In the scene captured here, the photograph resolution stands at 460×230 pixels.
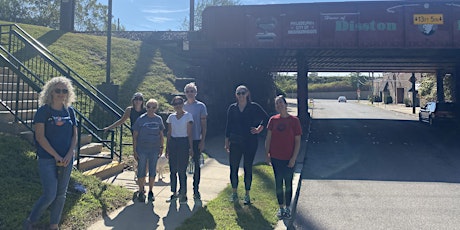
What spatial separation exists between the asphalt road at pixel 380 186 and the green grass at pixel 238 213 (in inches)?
19.4

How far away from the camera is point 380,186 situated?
23.9 feet

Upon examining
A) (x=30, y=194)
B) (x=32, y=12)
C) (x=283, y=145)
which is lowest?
(x=30, y=194)

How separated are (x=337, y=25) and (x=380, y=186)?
30.7 feet

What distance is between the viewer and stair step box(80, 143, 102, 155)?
283 inches

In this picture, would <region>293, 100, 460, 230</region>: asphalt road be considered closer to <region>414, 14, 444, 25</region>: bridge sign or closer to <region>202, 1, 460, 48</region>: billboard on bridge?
<region>202, 1, 460, 48</region>: billboard on bridge

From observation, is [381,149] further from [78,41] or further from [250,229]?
[78,41]

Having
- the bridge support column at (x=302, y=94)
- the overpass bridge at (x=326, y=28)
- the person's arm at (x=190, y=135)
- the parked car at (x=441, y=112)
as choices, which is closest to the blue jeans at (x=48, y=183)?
the person's arm at (x=190, y=135)

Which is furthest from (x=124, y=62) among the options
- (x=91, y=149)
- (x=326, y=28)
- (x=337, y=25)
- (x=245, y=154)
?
(x=245, y=154)

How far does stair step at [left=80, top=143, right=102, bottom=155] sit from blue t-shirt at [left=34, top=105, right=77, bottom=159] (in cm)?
345

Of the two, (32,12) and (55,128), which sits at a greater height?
(32,12)

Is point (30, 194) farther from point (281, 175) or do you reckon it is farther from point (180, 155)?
point (281, 175)

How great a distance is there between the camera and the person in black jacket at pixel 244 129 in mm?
5395

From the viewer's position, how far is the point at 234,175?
5.61m

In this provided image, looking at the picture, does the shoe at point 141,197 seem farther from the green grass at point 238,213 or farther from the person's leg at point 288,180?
the person's leg at point 288,180
